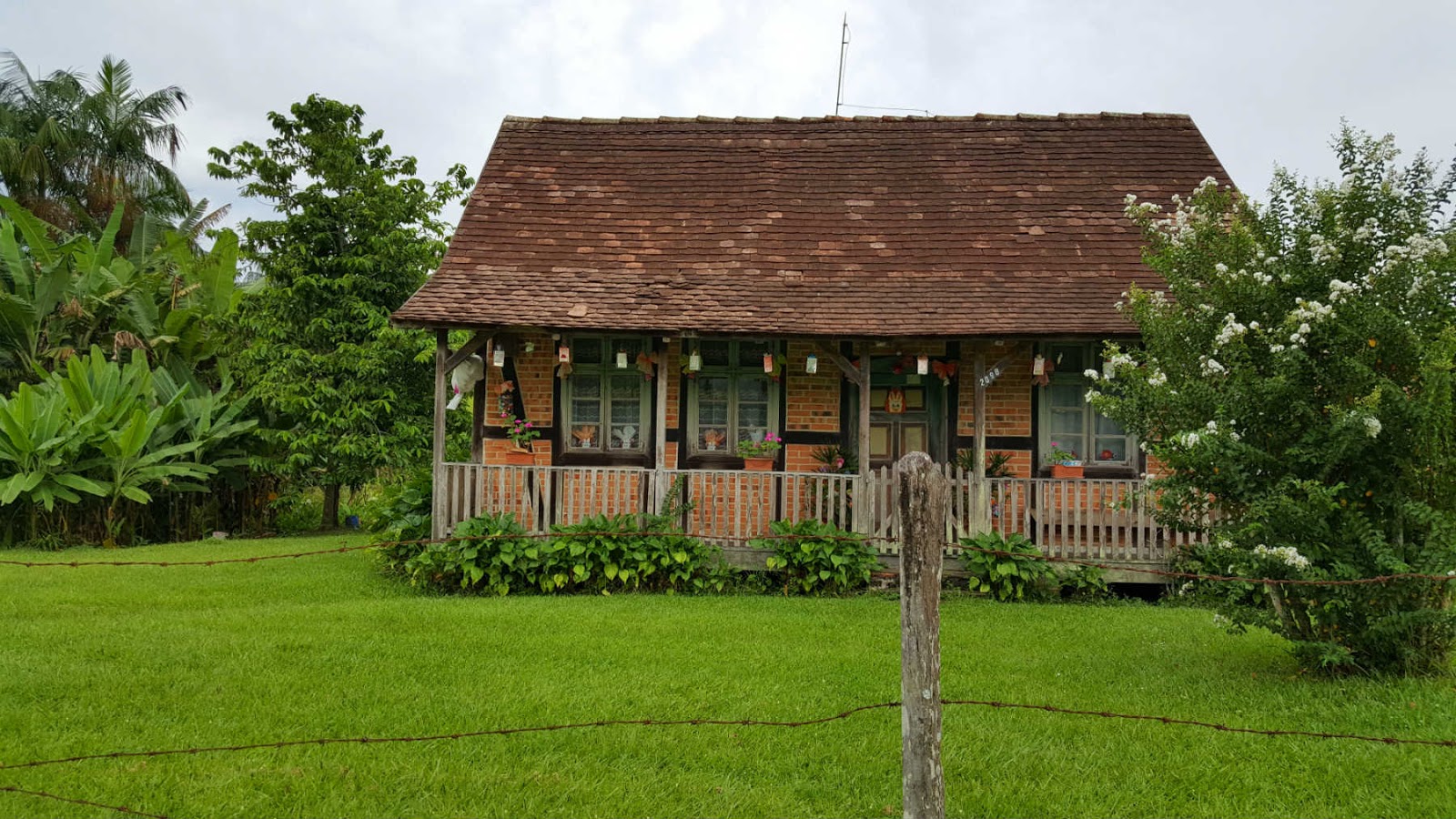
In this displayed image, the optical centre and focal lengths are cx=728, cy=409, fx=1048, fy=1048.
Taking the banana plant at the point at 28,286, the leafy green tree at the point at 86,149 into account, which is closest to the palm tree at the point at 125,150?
the leafy green tree at the point at 86,149

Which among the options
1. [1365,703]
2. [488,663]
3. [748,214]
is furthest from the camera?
[748,214]

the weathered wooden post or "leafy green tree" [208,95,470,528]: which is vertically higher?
"leafy green tree" [208,95,470,528]

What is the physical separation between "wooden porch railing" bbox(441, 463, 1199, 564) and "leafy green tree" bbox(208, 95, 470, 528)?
534cm

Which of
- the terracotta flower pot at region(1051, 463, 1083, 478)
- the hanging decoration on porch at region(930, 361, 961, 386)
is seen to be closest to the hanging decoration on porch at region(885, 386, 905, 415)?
the hanging decoration on porch at region(930, 361, 961, 386)

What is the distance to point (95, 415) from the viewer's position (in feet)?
44.8

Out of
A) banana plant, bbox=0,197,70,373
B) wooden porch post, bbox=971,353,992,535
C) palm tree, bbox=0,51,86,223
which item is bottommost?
wooden porch post, bbox=971,353,992,535

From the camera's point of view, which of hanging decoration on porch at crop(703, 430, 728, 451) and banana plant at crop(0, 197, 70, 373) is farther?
banana plant at crop(0, 197, 70, 373)

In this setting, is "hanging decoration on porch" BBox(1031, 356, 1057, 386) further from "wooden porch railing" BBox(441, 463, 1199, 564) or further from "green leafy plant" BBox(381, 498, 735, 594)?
"green leafy plant" BBox(381, 498, 735, 594)

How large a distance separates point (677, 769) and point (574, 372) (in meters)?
7.79

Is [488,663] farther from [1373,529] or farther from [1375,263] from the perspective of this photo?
[1375,263]

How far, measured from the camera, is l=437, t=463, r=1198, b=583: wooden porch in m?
10.7

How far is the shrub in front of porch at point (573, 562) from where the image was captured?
409 inches

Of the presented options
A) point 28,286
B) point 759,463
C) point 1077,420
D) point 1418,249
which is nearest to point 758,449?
point 759,463

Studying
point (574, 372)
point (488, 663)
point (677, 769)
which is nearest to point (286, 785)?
point (677, 769)
